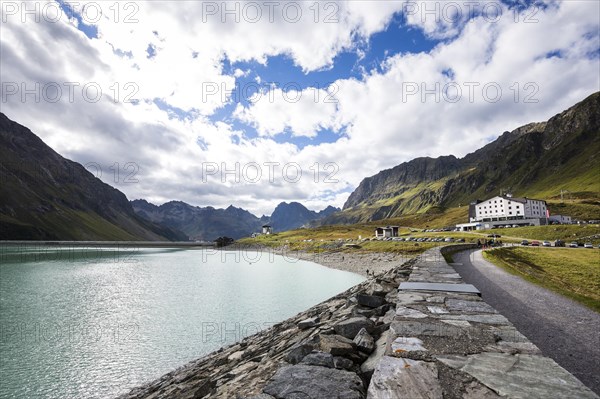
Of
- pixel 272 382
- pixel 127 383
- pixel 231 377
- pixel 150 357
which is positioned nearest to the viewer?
pixel 272 382

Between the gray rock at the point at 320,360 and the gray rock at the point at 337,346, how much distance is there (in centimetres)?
41

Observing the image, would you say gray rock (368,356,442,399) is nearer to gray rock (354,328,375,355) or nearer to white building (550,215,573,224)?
gray rock (354,328,375,355)

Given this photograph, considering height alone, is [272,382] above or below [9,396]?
above

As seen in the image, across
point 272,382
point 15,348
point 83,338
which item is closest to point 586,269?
point 272,382

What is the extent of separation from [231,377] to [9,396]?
43.0ft

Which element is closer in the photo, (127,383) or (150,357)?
(127,383)

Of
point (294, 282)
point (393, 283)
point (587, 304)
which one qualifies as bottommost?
point (294, 282)

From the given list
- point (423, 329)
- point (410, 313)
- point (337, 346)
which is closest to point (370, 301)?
point (410, 313)

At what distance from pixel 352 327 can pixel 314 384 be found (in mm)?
3917

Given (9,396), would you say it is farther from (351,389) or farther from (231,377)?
(351,389)

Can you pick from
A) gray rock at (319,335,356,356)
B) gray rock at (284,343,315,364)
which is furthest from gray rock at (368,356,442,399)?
gray rock at (284,343,315,364)

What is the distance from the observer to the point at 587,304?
18.6 metres

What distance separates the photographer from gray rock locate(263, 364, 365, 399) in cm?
541

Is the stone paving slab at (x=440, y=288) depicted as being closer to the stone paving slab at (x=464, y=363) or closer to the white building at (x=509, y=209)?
the stone paving slab at (x=464, y=363)
